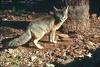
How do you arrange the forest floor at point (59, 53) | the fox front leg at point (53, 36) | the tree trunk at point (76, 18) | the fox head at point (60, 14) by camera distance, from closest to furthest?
1. the forest floor at point (59, 53)
2. the fox head at point (60, 14)
3. the fox front leg at point (53, 36)
4. the tree trunk at point (76, 18)

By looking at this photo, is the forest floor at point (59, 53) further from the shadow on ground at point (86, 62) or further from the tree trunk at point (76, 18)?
the tree trunk at point (76, 18)

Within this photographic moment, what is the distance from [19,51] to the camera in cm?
952

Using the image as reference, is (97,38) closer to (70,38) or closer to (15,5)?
(70,38)

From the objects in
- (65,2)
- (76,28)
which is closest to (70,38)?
(76,28)

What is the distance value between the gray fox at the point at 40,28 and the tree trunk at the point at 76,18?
845mm

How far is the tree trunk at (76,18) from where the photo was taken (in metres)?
10.7

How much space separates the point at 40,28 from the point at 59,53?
2.76 feet

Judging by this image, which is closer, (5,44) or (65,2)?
(5,44)

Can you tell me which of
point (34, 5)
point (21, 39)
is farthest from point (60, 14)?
point (34, 5)

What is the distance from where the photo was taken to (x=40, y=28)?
377 inches

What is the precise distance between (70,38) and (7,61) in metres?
2.21

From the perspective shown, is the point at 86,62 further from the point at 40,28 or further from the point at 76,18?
the point at 76,18

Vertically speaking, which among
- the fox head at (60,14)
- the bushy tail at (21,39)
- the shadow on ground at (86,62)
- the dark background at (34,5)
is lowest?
the shadow on ground at (86,62)

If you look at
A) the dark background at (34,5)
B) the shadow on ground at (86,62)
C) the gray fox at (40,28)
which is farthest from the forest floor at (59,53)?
the dark background at (34,5)
